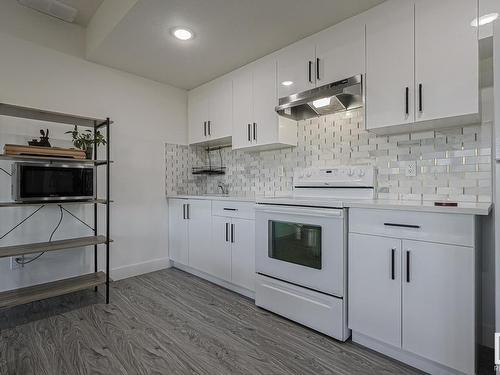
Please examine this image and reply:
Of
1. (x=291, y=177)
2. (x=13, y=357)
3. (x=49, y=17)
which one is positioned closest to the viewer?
(x=13, y=357)

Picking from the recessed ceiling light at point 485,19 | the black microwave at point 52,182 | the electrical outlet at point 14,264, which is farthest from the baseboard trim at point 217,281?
the recessed ceiling light at point 485,19

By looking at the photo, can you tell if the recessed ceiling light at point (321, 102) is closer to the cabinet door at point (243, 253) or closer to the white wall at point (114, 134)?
the cabinet door at point (243, 253)

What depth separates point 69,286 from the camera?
7.83 feet

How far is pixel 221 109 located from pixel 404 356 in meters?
2.82

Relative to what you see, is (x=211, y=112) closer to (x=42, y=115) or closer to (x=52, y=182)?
(x=42, y=115)

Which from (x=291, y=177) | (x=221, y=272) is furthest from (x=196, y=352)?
(x=291, y=177)

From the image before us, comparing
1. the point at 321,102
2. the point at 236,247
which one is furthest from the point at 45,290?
the point at 321,102

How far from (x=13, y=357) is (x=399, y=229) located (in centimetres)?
248

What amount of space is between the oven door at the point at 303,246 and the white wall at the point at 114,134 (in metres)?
1.65

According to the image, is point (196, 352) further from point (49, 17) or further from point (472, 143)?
point (49, 17)

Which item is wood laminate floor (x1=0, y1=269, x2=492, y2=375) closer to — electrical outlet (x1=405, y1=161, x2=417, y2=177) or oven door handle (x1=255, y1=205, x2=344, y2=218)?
oven door handle (x1=255, y1=205, x2=344, y2=218)

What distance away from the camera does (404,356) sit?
1670 millimetres

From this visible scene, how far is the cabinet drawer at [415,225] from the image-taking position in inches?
56.4

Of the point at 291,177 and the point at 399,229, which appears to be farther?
the point at 291,177
